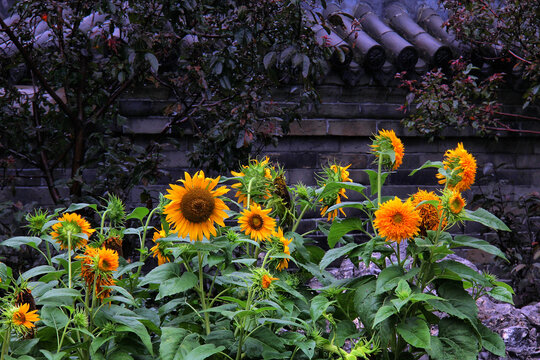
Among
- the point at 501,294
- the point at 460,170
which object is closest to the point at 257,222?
the point at 460,170

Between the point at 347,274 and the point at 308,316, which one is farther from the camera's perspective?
the point at 347,274

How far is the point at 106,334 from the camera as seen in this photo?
150 centimetres

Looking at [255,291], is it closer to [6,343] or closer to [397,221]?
[397,221]

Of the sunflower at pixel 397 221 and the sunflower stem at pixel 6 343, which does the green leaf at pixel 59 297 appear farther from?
the sunflower at pixel 397 221

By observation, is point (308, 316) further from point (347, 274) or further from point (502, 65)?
point (502, 65)

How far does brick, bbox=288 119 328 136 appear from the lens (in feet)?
14.9

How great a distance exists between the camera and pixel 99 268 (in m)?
1.45

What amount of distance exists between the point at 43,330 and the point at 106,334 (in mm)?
173

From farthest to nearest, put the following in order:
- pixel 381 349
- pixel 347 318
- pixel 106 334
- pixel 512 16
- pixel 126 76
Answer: pixel 512 16 → pixel 126 76 → pixel 347 318 → pixel 381 349 → pixel 106 334

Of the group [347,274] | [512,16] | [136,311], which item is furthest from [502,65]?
[136,311]

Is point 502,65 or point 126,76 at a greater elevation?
point 502,65

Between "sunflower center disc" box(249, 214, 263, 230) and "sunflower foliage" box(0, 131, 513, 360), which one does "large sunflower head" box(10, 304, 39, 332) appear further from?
"sunflower center disc" box(249, 214, 263, 230)

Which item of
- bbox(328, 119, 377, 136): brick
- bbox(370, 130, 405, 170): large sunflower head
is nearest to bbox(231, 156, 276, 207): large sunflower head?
bbox(370, 130, 405, 170): large sunflower head

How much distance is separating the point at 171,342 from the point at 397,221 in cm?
60
